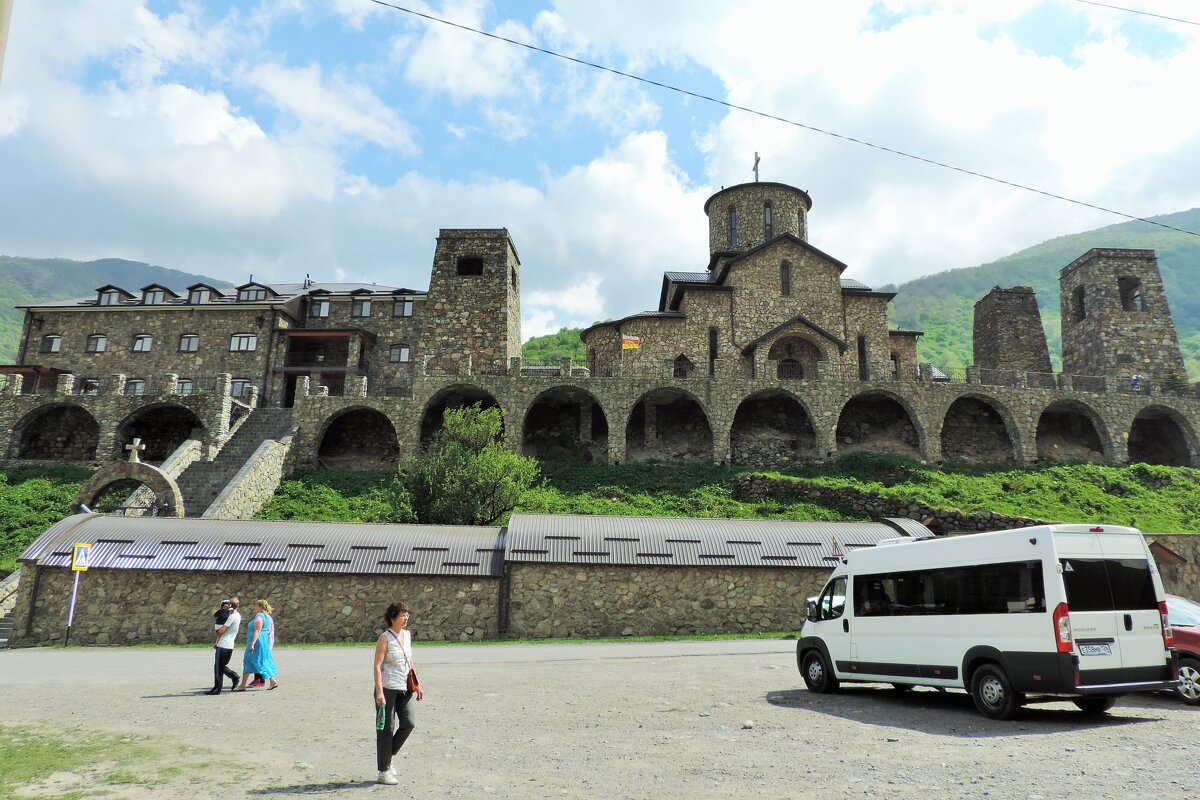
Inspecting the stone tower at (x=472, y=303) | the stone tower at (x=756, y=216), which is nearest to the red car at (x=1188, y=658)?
the stone tower at (x=472, y=303)

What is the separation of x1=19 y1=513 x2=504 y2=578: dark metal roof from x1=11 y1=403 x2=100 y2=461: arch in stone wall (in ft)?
73.9

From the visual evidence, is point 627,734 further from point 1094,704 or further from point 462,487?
point 462,487

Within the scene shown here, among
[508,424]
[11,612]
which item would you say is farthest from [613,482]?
[11,612]

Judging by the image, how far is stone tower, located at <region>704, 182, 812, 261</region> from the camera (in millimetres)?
44500

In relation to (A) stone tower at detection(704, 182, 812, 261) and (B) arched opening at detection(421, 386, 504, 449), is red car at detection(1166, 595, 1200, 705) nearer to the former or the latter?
(B) arched opening at detection(421, 386, 504, 449)

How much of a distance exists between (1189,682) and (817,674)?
4.84 meters

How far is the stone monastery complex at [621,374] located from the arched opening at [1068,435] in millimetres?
158

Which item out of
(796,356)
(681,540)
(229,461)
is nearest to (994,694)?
(681,540)

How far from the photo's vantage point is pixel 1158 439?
38438mm

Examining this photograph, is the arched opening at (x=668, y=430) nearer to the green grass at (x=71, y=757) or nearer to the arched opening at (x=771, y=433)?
the arched opening at (x=771, y=433)

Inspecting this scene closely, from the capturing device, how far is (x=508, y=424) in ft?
111

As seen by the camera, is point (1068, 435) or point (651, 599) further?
point (1068, 435)

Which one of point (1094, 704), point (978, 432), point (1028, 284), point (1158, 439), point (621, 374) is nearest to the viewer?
point (1094, 704)

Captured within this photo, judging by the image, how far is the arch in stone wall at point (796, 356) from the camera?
121 ft
